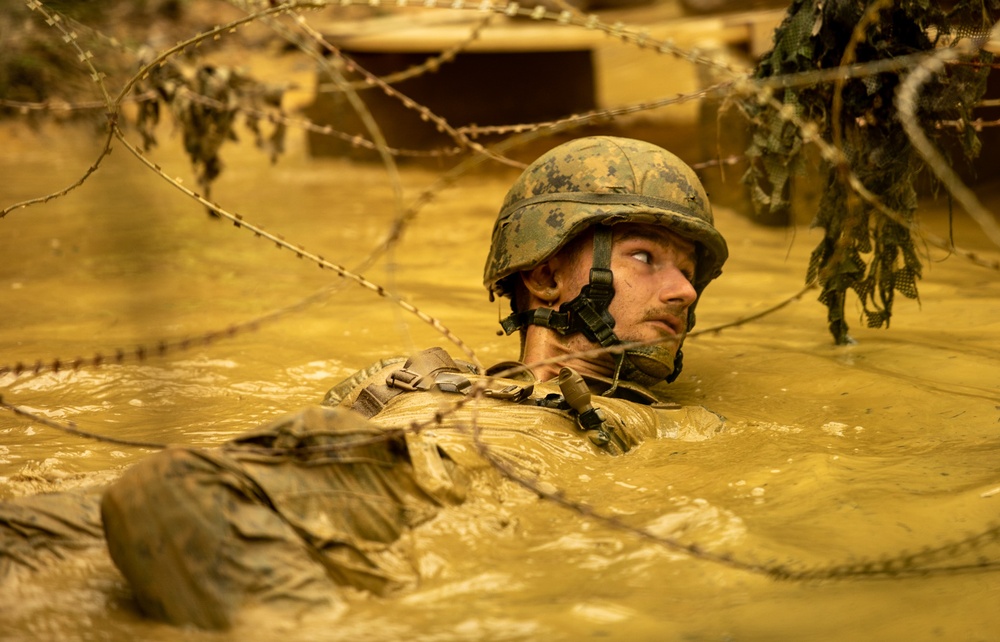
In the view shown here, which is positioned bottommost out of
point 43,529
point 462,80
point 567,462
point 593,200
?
point 567,462

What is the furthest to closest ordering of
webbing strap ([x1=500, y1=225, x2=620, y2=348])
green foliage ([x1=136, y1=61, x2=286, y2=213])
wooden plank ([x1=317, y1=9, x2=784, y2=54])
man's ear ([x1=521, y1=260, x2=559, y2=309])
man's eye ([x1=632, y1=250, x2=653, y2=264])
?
wooden plank ([x1=317, y1=9, x2=784, y2=54])
green foliage ([x1=136, y1=61, x2=286, y2=213])
man's ear ([x1=521, y1=260, x2=559, y2=309])
man's eye ([x1=632, y1=250, x2=653, y2=264])
webbing strap ([x1=500, y1=225, x2=620, y2=348])

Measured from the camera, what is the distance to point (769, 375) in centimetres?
481

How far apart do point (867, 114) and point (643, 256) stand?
3.88 feet

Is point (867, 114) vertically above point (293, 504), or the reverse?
point (867, 114)

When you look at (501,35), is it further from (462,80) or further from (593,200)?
(593,200)

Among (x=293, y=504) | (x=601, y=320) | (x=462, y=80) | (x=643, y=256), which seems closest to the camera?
(x=293, y=504)

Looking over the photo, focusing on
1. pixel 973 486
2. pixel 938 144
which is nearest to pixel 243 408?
pixel 973 486

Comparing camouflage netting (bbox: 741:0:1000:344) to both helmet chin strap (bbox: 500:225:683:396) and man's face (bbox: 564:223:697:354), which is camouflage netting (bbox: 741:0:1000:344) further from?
helmet chin strap (bbox: 500:225:683:396)

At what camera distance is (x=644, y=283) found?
4.16 metres

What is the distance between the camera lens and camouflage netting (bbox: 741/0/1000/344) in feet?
14.5

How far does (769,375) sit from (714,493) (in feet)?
5.15

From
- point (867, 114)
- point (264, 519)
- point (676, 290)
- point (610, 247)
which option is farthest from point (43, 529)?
point (867, 114)

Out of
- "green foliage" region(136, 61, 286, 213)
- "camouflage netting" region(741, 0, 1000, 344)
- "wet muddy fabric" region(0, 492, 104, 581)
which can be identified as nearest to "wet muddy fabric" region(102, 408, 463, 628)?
"wet muddy fabric" region(0, 492, 104, 581)

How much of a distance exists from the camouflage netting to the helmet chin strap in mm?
777
